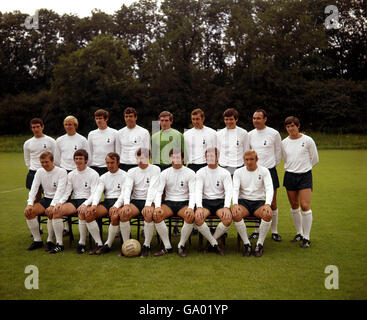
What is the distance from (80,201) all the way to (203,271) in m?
2.60

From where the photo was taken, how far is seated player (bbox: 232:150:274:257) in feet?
21.6

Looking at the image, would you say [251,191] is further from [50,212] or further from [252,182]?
[50,212]

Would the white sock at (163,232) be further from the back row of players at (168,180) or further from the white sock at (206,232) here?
the white sock at (206,232)

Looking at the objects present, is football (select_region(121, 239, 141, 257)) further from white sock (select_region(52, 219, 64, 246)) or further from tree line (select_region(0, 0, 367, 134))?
tree line (select_region(0, 0, 367, 134))

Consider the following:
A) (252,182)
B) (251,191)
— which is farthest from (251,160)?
(251,191)

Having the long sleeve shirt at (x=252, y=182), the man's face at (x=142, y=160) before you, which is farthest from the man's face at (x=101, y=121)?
the long sleeve shirt at (x=252, y=182)

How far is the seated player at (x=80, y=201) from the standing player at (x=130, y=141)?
88 cm

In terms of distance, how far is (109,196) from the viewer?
7125mm

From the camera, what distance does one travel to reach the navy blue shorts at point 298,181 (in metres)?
7.18


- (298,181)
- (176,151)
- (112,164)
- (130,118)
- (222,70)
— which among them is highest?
(222,70)
